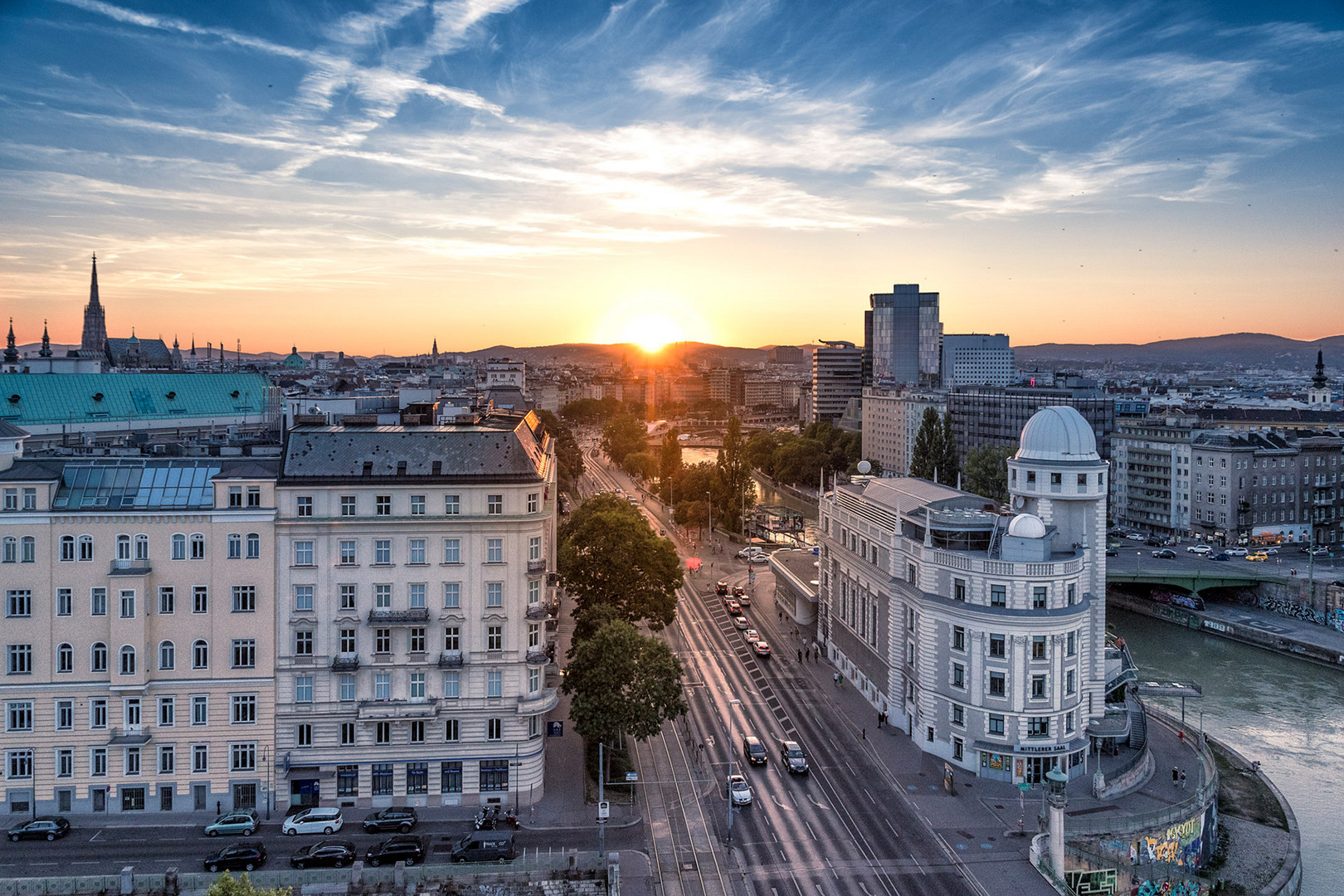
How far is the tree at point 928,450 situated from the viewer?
12338 cm

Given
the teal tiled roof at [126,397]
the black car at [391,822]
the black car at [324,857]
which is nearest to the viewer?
the black car at [324,857]

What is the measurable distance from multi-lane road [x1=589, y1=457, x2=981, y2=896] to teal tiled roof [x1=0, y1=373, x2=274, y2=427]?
5876 cm

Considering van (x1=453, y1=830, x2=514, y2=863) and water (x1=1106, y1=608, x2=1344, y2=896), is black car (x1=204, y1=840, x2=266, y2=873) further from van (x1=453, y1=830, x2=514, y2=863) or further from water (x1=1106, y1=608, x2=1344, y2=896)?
water (x1=1106, y1=608, x2=1344, y2=896)

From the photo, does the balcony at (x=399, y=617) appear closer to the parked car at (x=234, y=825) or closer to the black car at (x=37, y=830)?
the parked car at (x=234, y=825)

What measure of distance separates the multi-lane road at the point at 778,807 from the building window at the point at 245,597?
68.1ft

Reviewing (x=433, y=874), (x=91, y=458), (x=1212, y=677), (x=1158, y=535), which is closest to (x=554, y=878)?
(x=433, y=874)

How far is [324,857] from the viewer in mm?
40188

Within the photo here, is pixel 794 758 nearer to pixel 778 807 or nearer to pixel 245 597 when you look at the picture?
pixel 778 807

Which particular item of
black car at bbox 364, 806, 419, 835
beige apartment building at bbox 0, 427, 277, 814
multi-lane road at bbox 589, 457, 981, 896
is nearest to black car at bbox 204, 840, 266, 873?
black car at bbox 364, 806, 419, 835

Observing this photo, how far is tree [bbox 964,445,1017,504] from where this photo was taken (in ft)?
359

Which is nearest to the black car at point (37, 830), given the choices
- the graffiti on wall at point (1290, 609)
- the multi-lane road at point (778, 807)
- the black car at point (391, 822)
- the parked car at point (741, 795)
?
the black car at point (391, 822)

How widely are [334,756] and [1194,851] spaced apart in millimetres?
40436

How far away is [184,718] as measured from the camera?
4541 centimetres

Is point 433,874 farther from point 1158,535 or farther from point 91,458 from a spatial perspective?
point 1158,535
